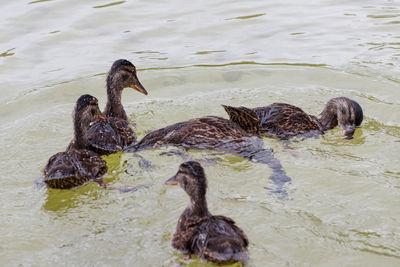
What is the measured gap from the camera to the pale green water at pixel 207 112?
4914 millimetres

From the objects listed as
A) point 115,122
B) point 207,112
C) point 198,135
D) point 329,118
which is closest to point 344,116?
point 329,118

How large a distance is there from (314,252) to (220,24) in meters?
7.02

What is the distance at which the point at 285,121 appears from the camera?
7.11 metres

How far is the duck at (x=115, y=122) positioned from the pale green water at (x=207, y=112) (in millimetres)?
212

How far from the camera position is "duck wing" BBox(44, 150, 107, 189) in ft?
18.8

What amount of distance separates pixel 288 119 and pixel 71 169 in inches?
109

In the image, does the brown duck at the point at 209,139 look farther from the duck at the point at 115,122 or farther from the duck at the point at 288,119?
the duck at the point at 288,119

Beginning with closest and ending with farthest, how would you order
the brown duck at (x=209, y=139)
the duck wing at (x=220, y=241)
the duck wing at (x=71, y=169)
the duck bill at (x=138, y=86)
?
1. the duck wing at (x=220, y=241)
2. the duck wing at (x=71, y=169)
3. the brown duck at (x=209, y=139)
4. the duck bill at (x=138, y=86)

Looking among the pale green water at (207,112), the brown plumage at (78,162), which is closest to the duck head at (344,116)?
the pale green water at (207,112)

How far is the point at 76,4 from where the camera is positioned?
476 inches

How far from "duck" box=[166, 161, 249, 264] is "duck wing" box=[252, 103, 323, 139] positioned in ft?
7.48

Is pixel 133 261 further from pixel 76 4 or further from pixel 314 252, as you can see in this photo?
pixel 76 4

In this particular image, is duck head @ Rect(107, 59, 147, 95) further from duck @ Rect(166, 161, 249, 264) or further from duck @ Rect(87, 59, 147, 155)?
duck @ Rect(166, 161, 249, 264)

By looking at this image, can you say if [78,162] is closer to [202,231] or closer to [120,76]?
[202,231]
